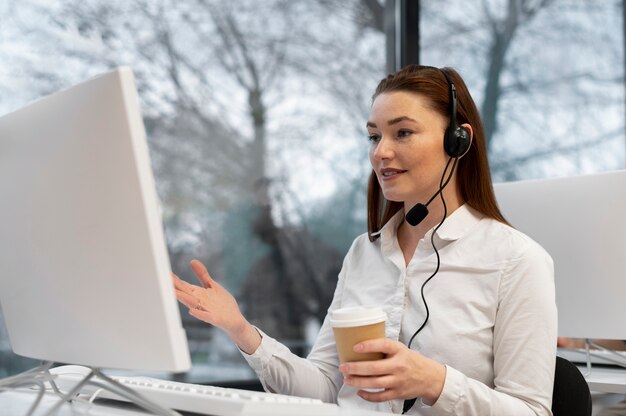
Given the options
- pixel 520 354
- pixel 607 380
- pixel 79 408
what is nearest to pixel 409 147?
pixel 520 354

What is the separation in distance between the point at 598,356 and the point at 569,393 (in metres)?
0.69

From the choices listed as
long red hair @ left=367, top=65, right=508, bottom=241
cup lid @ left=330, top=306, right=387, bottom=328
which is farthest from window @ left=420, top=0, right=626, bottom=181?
cup lid @ left=330, top=306, right=387, bottom=328

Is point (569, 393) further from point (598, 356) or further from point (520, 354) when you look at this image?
point (598, 356)

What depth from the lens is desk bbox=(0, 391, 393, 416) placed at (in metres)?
1.06

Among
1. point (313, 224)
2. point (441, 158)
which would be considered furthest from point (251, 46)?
point (441, 158)

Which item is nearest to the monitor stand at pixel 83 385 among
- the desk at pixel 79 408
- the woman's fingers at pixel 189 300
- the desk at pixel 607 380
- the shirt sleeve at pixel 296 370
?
the desk at pixel 79 408

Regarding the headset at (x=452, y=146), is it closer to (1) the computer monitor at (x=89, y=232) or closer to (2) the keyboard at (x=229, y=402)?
(2) the keyboard at (x=229, y=402)

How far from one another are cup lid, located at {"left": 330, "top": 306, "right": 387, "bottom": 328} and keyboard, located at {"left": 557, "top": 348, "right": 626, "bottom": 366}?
A: 3.51ft

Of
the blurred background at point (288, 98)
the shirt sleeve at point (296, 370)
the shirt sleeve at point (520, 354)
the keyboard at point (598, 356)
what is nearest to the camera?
the shirt sleeve at point (520, 354)

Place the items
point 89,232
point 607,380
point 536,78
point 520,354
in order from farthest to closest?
1. point 536,78
2. point 607,380
3. point 520,354
4. point 89,232

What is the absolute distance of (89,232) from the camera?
912mm

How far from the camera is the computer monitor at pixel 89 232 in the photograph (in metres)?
0.83

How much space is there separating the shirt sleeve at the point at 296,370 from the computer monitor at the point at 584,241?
60cm

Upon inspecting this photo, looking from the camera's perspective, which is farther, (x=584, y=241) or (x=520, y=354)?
(x=584, y=241)
